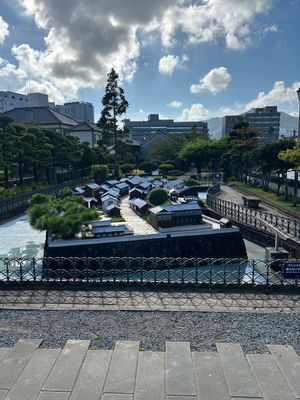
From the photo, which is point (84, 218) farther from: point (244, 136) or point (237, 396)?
point (244, 136)

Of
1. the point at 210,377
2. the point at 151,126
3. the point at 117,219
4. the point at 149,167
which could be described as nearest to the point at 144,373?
the point at 210,377

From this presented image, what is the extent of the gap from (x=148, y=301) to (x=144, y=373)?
9.47 ft

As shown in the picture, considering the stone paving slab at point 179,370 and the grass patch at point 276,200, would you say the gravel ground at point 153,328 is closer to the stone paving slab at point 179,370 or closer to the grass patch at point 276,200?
the stone paving slab at point 179,370

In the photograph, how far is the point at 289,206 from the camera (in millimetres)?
24047

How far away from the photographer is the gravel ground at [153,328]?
622 centimetres

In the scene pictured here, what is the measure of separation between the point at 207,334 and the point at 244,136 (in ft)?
132

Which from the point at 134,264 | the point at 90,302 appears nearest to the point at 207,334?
the point at 90,302

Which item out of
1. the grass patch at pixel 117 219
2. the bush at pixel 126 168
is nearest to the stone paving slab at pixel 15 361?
the grass patch at pixel 117 219

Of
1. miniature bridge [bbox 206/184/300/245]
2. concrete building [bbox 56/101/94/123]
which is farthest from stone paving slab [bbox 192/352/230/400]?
concrete building [bbox 56/101/94/123]

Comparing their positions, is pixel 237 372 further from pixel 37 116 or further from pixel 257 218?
pixel 37 116

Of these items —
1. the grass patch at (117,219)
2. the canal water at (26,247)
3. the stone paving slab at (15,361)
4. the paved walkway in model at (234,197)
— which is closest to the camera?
the stone paving slab at (15,361)

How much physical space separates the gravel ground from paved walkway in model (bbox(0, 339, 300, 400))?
25 cm

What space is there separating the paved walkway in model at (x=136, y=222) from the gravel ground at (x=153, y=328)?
10643 mm

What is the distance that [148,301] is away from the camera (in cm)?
813
